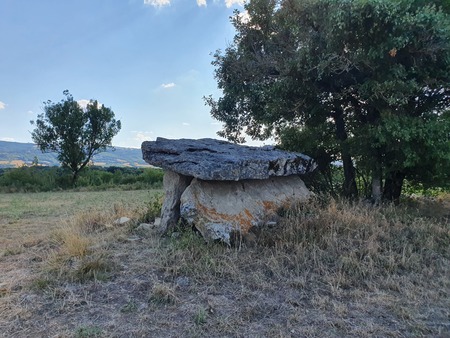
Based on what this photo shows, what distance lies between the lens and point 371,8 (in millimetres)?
6121

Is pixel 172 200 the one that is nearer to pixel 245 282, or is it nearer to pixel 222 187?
pixel 222 187

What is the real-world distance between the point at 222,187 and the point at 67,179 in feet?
91.0

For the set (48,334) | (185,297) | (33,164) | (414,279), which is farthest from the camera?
(33,164)

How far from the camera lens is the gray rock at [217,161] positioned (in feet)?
18.6

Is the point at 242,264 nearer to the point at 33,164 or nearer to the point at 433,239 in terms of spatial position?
the point at 433,239

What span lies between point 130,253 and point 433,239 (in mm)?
5029

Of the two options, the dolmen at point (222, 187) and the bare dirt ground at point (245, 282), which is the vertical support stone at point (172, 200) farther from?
the bare dirt ground at point (245, 282)

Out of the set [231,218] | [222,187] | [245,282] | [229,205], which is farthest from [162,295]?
[222,187]

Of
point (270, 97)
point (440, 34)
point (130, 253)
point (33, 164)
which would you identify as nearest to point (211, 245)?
point (130, 253)

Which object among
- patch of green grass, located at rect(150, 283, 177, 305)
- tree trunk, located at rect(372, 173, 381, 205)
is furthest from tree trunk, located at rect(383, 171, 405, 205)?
patch of green grass, located at rect(150, 283, 177, 305)

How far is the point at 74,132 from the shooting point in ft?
93.9

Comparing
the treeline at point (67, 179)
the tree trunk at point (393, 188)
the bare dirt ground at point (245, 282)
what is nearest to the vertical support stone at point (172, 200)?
the bare dirt ground at point (245, 282)

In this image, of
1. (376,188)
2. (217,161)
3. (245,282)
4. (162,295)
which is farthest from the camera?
(376,188)

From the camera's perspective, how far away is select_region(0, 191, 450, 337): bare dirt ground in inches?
130
